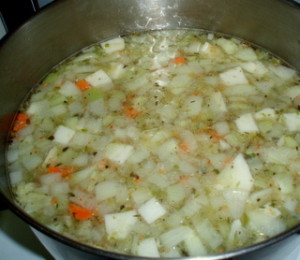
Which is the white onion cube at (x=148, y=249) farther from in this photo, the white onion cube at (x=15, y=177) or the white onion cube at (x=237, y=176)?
the white onion cube at (x=15, y=177)

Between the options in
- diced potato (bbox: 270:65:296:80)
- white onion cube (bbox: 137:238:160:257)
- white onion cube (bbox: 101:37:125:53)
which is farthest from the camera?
white onion cube (bbox: 101:37:125:53)

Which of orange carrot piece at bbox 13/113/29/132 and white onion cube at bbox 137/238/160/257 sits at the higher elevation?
orange carrot piece at bbox 13/113/29/132

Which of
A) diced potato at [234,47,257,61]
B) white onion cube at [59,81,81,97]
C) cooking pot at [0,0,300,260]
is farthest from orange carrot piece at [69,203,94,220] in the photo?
diced potato at [234,47,257,61]

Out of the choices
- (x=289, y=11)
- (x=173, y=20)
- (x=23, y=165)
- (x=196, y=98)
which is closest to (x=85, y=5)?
(x=173, y=20)

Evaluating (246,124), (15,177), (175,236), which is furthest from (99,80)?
(175,236)

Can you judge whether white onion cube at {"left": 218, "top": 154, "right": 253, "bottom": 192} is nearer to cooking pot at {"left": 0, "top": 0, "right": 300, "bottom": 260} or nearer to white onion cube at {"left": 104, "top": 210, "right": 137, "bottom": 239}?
white onion cube at {"left": 104, "top": 210, "right": 137, "bottom": 239}

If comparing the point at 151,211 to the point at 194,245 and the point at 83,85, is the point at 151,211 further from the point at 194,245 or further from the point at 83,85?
the point at 83,85
